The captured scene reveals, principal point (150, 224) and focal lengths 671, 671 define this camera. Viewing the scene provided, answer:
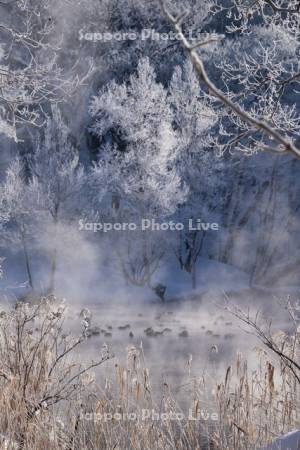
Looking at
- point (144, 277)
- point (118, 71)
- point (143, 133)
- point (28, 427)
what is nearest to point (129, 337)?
point (144, 277)

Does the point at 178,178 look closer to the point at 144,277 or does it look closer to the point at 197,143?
the point at 197,143

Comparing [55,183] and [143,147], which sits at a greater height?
[143,147]

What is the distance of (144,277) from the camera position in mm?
19688

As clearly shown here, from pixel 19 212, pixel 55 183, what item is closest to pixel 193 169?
pixel 55 183

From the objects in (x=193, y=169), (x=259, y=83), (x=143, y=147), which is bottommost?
(x=259, y=83)

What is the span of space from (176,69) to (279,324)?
8961mm

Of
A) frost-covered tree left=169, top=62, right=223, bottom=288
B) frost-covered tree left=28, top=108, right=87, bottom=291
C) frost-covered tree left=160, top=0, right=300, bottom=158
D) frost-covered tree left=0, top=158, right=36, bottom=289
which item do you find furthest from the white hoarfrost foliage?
frost-covered tree left=160, top=0, right=300, bottom=158

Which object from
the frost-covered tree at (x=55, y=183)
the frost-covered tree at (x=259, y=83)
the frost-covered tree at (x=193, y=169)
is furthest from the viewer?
the frost-covered tree at (x=193, y=169)

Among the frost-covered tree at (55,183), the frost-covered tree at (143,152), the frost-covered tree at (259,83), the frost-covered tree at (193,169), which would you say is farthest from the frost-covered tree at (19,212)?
the frost-covered tree at (259,83)

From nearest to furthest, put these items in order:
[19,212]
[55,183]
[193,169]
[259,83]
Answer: [259,83]
[19,212]
[55,183]
[193,169]

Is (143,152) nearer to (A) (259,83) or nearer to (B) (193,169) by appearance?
(B) (193,169)

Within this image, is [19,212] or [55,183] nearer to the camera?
[19,212]

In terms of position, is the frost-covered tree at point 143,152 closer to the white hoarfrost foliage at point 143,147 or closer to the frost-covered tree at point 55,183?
the white hoarfrost foliage at point 143,147

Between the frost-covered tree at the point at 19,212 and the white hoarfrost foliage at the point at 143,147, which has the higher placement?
the white hoarfrost foliage at the point at 143,147
